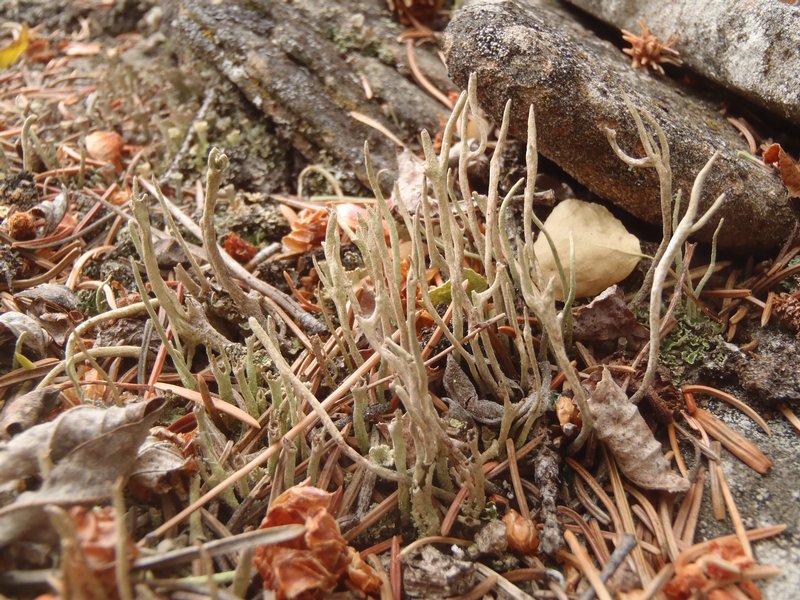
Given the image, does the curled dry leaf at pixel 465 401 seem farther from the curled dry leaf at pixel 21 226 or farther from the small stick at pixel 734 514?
the curled dry leaf at pixel 21 226

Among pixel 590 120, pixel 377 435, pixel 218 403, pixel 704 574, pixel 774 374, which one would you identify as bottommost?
pixel 218 403

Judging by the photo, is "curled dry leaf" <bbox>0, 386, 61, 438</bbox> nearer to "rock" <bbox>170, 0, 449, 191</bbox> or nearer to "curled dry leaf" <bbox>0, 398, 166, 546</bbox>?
"curled dry leaf" <bbox>0, 398, 166, 546</bbox>

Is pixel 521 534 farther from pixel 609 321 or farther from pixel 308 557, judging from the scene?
pixel 609 321

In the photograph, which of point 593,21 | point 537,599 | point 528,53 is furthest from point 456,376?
point 593,21

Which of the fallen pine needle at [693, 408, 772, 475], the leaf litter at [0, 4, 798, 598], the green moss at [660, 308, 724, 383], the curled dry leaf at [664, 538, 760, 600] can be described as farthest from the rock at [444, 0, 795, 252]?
the curled dry leaf at [664, 538, 760, 600]

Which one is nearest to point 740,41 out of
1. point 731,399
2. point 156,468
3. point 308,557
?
point 731,399

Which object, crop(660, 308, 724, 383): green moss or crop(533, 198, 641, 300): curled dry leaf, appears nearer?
crop(660, 308, 724, 383): green moss

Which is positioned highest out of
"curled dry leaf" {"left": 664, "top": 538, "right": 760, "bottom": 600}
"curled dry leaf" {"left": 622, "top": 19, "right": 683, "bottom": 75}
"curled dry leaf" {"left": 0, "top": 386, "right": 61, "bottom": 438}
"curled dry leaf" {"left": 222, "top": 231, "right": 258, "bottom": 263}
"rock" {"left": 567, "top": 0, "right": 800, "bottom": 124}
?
"rock" {"left": 567, "top": 0, "right": 800, "bottom": 124}
